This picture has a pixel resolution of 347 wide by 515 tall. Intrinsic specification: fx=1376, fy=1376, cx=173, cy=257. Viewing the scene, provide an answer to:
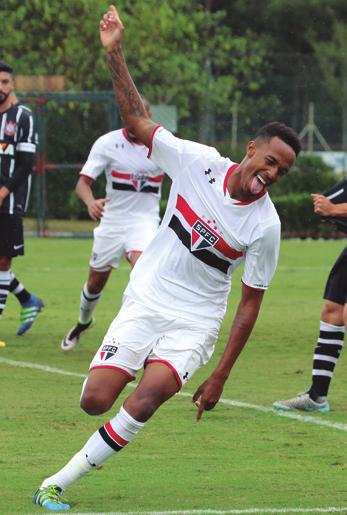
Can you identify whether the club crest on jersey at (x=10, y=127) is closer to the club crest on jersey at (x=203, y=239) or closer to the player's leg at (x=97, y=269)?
the player's leg at (x=97, y=269)

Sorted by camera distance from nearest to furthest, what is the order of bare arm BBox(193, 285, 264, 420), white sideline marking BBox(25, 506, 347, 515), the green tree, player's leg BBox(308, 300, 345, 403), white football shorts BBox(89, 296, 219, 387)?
white sideline marking BBox(25, 506, 347, 515)
bare arm BBox(193, 285, 264, 420)
white football shorts BBox(89, 296, 219, 387)
player's leg BBox(308, 300, 345, 403)
the green tree

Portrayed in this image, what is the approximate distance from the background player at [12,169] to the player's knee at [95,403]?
6.01m

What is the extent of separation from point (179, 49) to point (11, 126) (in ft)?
79.3

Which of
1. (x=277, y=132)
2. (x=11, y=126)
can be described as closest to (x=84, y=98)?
(x=11, y=126)

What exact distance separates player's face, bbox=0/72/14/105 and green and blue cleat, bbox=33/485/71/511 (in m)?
6.38

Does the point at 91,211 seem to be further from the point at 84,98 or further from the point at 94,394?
the point at 84,98

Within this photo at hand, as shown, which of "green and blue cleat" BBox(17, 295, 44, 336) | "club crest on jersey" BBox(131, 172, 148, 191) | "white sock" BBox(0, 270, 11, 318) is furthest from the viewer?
"green and blue cleat" BBox(17, 295, 44, 336)

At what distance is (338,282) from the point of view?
10.2 meters

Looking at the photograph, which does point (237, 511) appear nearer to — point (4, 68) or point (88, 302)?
point (88, 302)

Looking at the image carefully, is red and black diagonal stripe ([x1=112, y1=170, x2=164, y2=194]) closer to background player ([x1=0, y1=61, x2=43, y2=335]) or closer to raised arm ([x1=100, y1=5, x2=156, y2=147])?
background player ([x1=0, y1=61, x2=43, y2=335])

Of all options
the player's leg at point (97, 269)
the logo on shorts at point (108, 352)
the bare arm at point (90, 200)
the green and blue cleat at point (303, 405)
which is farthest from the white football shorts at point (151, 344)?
the player's leg at point (97, 269)

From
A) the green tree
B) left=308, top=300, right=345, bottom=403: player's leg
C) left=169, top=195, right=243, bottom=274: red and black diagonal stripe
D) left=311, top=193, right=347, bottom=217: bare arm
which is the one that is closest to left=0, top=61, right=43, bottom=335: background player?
left=308, top=300, right=345, bottom=403: player's leg

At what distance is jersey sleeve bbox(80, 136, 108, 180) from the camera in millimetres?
12969

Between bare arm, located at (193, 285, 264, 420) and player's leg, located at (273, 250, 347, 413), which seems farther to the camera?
player's leg, located at (273, 250, 347, 413)
